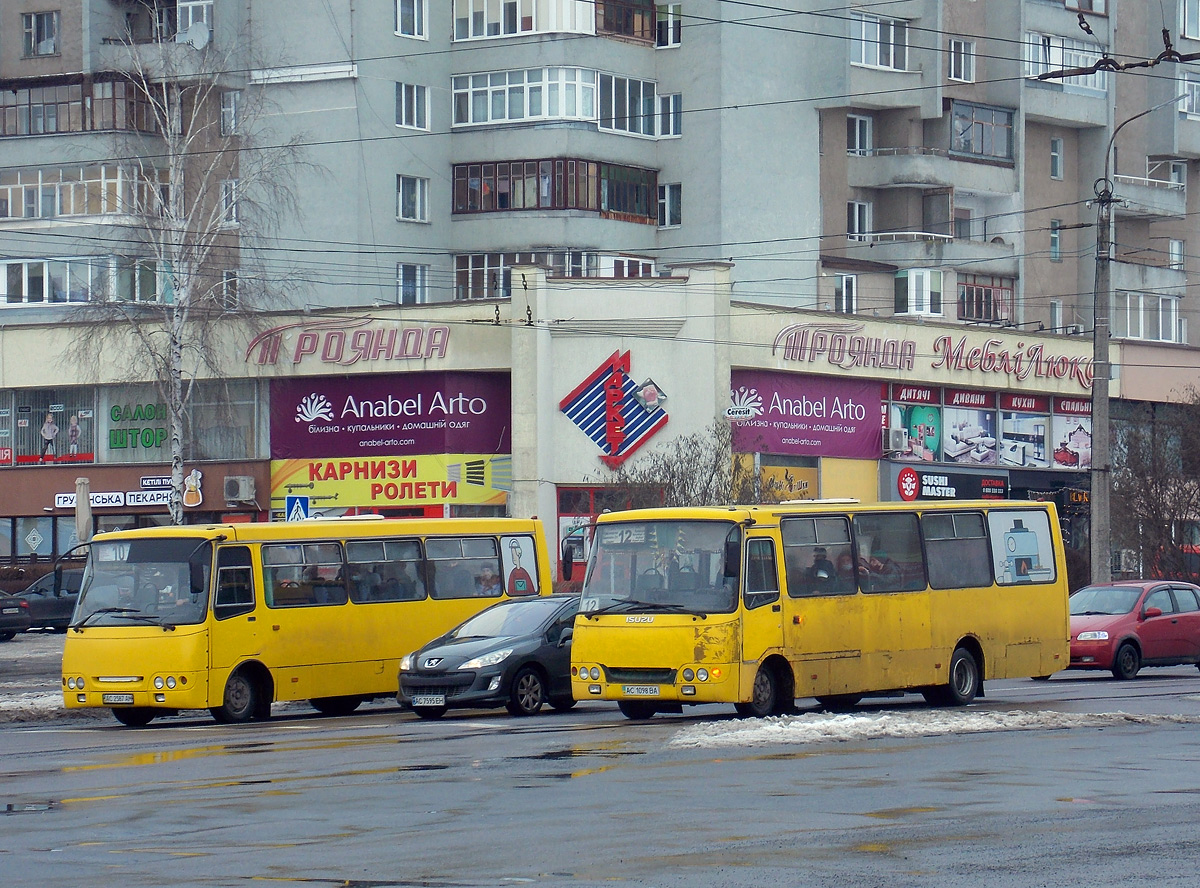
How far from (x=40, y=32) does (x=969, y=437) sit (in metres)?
32.6

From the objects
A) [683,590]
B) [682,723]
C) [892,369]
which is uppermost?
[892,369]

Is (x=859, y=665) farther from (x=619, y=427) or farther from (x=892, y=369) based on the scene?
(x=892, y=369)

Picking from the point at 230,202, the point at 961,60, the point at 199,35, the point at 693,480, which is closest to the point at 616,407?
the point at 693,480

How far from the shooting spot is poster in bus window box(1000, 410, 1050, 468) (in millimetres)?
59406

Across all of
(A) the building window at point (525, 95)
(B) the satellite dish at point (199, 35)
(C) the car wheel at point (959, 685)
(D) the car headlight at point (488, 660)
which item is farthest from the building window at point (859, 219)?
(D) the car headlight at point (488, 660)

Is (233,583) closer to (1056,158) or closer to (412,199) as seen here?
(412,199)

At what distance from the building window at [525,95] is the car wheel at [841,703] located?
3730 cm

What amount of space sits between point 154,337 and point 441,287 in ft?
32.1

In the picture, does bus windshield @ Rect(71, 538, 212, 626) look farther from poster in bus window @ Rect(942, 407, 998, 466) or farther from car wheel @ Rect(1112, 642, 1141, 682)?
poster in bus window @ Rect(942, 407, 998, 466)

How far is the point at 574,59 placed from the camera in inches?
2280

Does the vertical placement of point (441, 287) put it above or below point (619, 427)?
above

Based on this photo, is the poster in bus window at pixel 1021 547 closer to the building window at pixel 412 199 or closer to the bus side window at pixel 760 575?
the bus side window at pixel 760 575

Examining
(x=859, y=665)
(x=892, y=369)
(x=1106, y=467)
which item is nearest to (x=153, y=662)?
(x=859, y=665)

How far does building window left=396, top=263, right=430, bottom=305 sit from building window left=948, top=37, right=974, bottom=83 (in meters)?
19.9
